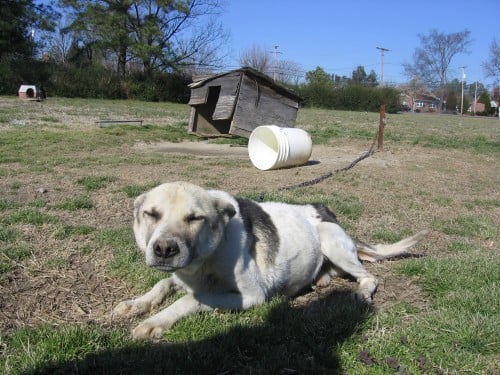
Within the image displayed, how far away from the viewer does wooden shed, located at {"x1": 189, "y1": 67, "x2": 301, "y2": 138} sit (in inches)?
520

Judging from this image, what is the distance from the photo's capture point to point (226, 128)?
1661 centimetres

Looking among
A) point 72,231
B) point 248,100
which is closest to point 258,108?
point 248,100

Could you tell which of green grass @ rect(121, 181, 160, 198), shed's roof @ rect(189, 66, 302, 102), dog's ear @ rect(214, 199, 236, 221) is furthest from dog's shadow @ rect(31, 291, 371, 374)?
shed's roof @ rect(189, 66, 302, 102)

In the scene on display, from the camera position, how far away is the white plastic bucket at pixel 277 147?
9.45 meters

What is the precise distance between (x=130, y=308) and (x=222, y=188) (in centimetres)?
417

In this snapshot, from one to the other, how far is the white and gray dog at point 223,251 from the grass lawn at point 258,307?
123 mm

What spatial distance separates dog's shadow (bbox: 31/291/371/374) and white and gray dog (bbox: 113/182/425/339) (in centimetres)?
27

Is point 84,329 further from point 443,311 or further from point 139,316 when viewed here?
point 443,311

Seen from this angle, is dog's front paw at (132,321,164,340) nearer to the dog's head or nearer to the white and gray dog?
the white and gray dog

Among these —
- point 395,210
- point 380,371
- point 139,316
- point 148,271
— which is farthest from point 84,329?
point 395,210

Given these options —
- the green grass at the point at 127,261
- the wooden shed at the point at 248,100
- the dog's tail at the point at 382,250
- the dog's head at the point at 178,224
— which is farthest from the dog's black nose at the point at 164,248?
the wooden shed at the point at 248,100

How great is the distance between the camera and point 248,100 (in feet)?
43.7

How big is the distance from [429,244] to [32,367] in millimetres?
4295

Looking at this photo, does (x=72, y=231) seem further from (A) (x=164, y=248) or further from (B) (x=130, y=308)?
(A) (x=164, y=248)
